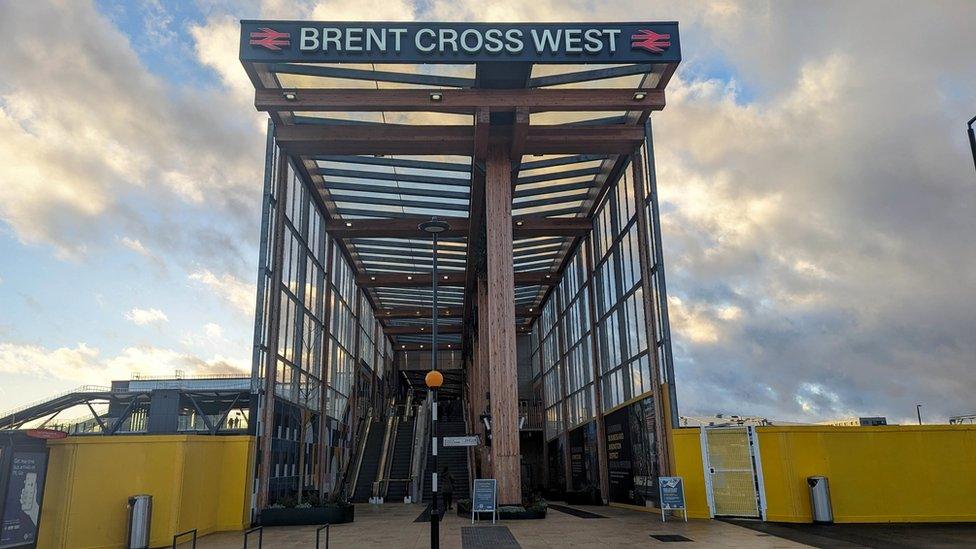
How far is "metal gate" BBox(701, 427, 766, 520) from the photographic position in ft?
57.7

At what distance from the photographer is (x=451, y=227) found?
29.5m

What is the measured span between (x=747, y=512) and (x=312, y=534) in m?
10.9

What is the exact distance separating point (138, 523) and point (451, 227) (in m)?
17.9

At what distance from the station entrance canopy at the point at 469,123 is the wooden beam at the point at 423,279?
985 centimetres

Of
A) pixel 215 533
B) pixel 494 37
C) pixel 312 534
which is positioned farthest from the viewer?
Result: pixel 494 37

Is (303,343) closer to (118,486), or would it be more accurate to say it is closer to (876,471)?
(118,486)

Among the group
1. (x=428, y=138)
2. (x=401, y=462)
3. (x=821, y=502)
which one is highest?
(x=428, y=138)

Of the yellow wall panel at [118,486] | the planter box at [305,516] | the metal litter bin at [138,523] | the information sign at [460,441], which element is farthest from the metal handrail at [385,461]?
the metal litter bin at [138,523]

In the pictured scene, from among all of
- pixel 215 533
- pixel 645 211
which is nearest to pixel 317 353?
pixel 215 533

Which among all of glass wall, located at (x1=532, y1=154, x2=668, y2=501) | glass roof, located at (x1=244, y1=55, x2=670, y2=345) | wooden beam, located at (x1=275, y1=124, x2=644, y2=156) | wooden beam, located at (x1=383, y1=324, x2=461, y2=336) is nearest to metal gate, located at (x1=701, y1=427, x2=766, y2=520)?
glass wall, located at (x1=532, y1=154, x2=668, y2=501)

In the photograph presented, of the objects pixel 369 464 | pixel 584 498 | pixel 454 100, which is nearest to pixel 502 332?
pixel 454 100

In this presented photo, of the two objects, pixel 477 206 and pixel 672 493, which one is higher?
pixel 477 206

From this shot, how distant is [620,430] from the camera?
25875 mm

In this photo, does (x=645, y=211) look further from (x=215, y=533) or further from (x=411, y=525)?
(x=215, y=533)
